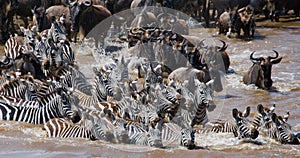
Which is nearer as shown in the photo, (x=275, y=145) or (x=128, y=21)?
(x=275, y=145)

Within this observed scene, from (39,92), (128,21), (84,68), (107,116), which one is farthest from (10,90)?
(128,21)

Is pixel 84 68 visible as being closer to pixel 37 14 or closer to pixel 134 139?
pixel 37 14

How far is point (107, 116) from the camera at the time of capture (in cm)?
1029

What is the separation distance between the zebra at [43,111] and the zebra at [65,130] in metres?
0.49

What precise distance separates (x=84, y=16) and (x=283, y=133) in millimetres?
9575

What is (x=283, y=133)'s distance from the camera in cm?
1041

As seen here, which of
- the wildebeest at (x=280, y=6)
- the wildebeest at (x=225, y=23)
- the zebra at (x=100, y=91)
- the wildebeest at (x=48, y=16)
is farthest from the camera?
the wildebeest at (x=280, y=6)

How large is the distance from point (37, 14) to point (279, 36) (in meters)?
6.71

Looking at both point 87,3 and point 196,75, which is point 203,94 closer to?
point 196,75

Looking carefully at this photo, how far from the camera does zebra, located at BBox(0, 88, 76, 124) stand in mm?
11375

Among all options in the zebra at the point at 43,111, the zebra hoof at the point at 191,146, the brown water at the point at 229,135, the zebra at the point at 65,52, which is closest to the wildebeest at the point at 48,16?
the brown water at the point at 229,135

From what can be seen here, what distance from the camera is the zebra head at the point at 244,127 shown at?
408 inches

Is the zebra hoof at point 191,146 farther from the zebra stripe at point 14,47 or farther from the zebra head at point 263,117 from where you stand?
the zebra stripe at point 14,47

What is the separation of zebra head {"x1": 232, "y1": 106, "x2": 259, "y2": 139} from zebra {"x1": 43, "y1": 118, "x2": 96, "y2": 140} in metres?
2.15
